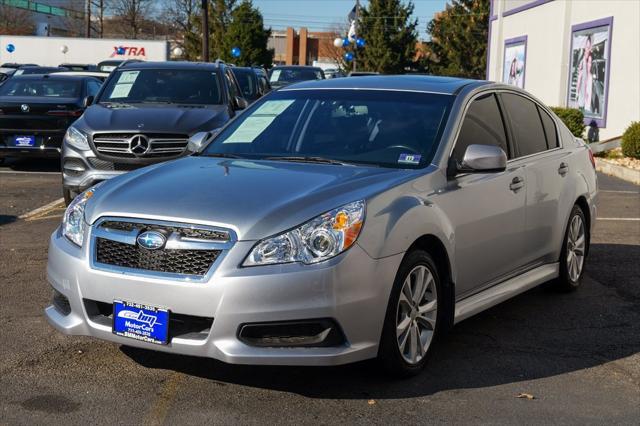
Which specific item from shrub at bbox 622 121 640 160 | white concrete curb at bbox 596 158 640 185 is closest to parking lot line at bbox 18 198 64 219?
white concrete curb at bbox 596 158 640 185

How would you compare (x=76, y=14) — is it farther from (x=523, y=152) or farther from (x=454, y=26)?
(x=523, y=152)

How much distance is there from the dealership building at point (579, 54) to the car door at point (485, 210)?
1530 cm

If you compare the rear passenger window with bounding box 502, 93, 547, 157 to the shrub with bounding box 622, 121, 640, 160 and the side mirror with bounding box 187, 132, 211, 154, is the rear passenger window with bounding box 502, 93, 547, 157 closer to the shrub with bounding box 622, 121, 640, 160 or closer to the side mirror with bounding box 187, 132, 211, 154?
the side mirror with bounding box 187, 132, 211, 154

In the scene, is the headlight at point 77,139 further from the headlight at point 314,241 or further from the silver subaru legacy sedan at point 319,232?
the headlight at point 314,241

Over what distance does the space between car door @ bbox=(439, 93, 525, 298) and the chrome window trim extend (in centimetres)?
142

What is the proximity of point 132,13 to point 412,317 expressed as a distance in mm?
74737

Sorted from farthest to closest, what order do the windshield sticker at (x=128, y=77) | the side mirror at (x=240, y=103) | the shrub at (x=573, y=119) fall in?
the shrub at (x=573, y=119) < the windshield sticker at (x=128, y=77) < the side mirror at (x=240, y=103)

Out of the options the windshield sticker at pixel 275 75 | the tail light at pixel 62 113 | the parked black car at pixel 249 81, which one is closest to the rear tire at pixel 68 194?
the tail light at pixel 62 113

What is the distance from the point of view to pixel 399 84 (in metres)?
6.03

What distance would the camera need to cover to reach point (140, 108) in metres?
10.8

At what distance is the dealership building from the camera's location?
67.8 feet

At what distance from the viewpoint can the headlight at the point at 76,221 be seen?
4.78 m

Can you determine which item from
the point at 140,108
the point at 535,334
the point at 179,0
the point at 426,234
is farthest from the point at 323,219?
the point at 179,0

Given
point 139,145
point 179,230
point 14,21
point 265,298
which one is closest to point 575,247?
point 265,298
